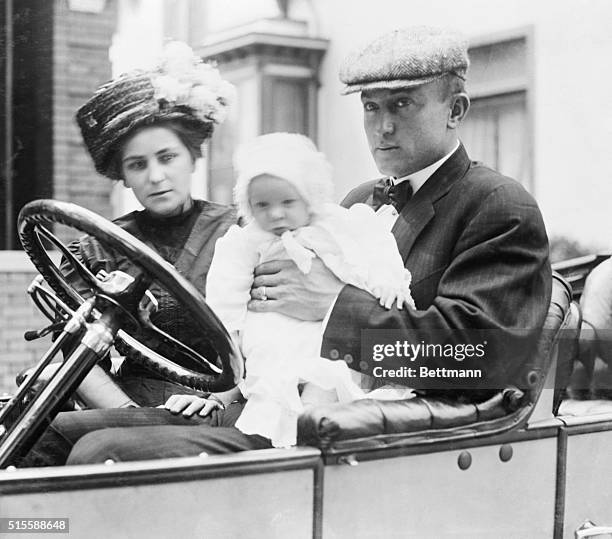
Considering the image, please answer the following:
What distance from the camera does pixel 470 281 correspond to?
167 cm

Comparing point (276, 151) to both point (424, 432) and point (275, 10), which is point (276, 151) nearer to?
point (275, 10)

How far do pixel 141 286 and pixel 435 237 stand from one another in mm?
613

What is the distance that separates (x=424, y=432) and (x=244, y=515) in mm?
Result: 382

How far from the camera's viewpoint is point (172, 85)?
185cm

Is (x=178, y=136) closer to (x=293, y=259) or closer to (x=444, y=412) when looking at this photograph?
(x=293, y=259)

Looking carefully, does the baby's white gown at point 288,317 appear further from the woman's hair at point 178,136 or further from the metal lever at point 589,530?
the metal lever at point 589,530

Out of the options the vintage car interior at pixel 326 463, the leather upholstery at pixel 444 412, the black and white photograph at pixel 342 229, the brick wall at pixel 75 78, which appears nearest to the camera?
the vintage car interior at pixel 326 463

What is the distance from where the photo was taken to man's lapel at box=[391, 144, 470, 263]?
178 cm

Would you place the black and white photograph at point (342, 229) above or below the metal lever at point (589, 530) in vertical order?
above

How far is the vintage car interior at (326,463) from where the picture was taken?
1342 millimetres

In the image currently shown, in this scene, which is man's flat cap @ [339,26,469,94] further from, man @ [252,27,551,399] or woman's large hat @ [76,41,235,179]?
woman's large hat @ [76,41,235,179]

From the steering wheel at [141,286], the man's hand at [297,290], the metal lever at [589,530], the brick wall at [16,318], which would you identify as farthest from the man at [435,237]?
the brick wall at [16,318]

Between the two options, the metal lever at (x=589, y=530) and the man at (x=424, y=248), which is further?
the metal lever at (x=589, y=530)

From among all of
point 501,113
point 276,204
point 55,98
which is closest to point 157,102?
point 55,98
